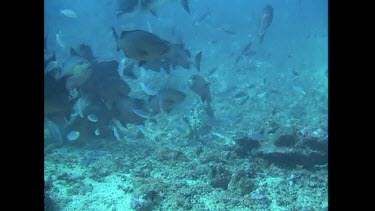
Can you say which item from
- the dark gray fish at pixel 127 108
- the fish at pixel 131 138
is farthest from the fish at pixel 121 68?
the fish at pixel 131 138

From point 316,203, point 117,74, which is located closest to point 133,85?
point 117,74

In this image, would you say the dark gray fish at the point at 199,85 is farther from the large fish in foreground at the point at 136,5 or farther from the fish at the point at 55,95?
the fish at the point at 55,95

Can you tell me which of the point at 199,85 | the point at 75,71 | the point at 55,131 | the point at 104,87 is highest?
the point at 75,71

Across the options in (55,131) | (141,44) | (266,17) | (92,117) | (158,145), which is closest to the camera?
(141,44)

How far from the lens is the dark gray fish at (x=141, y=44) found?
229 inches

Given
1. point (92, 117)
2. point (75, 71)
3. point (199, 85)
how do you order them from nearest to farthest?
1. point (75, 71)
2. point (92, 117)
3. point (199, 85)

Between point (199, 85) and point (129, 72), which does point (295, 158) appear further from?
point (129, 72)

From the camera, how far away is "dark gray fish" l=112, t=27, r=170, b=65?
581cm

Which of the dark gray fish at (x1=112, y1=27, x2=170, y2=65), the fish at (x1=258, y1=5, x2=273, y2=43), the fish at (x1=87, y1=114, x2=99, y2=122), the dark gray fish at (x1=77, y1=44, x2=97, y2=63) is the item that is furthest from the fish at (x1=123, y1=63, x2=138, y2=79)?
the fish at (x1=258, y1=5, x2=273, y2=43)

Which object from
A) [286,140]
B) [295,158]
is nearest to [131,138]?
[286,140]

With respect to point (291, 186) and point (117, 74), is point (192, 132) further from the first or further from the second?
point (291, 186)

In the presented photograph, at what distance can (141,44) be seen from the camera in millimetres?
5836
